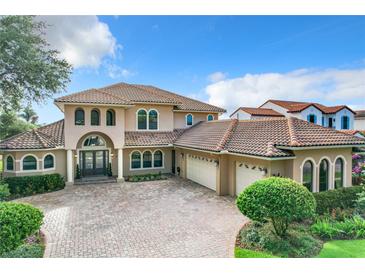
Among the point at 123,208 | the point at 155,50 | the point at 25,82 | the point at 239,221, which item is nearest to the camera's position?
the point at 239,221

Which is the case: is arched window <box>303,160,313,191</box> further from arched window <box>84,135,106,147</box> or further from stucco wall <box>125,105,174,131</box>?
arched window <box>84,135,106,147</box>

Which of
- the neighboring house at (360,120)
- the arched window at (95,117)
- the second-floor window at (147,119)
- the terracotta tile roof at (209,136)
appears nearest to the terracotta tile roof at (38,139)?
the arched window at (95,117)

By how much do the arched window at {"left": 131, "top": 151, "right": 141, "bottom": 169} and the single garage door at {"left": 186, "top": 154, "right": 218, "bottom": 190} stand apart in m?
4.54

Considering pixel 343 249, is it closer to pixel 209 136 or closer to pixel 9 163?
pixel 209 136

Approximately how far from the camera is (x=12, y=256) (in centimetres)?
745

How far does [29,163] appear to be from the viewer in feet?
55.3

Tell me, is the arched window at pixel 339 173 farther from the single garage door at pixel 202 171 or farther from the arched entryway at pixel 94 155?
the arched entryway at pixel 94 155

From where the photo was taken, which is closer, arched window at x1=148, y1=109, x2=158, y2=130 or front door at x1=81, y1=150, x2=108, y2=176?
front door at x1=81, y1=150, x2=108, y2=176

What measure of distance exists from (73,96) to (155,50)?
8.01 metres

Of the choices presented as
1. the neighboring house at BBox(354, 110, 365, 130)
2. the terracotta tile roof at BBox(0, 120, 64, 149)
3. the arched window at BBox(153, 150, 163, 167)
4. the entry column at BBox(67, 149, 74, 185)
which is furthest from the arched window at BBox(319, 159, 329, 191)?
the neighboring house at BBox(354, 110, 365, 130)

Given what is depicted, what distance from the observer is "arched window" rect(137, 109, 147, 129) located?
71.3ft

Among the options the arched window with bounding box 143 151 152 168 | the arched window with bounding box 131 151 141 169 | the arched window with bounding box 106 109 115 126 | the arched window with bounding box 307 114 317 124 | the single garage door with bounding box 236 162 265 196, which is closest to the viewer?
the single garage door with bounding box 236 162 265 196
